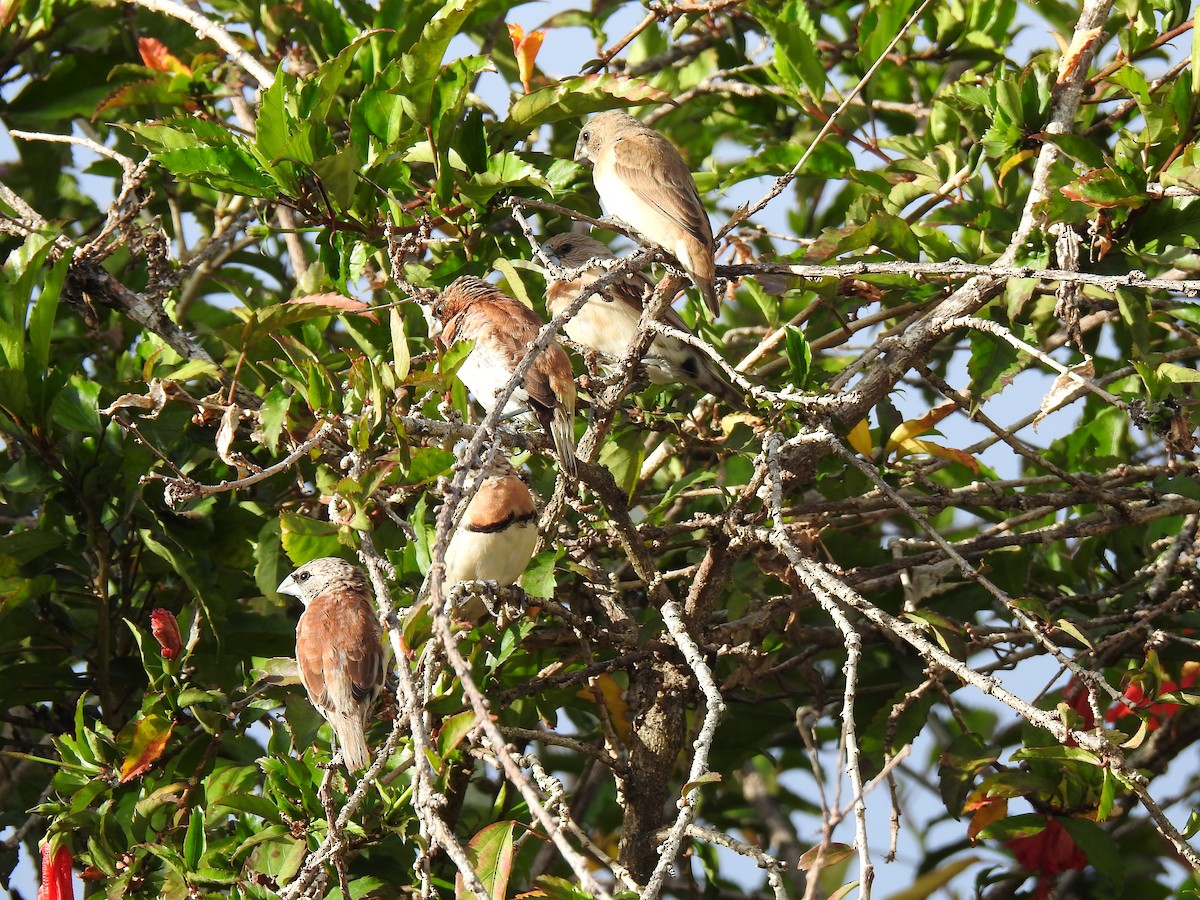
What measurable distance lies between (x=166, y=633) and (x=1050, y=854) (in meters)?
2.60

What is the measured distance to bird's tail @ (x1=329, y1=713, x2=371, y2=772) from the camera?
3.35 metres

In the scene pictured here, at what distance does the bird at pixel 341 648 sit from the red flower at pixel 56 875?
28.3 inches

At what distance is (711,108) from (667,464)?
1603 millimetres

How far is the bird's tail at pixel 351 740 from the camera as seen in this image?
→ 3.35 meters

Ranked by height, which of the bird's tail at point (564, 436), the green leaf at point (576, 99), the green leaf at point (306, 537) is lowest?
the bird's tail at point (564, 436)

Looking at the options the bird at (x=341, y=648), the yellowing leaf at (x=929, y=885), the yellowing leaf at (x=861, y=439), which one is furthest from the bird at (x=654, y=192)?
the yellowing leaf at (x=929, y=885)

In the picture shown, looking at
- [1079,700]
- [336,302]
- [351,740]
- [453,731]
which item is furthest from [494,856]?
[1079,700]

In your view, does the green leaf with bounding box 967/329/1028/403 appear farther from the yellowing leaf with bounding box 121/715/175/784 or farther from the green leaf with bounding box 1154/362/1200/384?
the yellowing leaf with bounding box 121/715/175/784

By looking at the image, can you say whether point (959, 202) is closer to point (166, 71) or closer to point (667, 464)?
point (667, 464)

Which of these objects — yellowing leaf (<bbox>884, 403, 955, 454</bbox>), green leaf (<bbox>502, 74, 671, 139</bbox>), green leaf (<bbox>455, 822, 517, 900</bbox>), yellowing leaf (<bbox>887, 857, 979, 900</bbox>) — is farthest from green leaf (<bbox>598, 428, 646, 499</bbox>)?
yellowing leaf (<bbox>887, 857, 979, 900</bbox>)

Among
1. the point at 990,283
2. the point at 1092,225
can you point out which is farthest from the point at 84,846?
the point at 1092,225

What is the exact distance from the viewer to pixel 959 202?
446 centimetres

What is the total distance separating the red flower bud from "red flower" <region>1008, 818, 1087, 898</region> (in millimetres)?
2472

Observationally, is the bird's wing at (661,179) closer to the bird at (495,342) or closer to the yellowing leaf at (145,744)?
the bird at (495,342)
